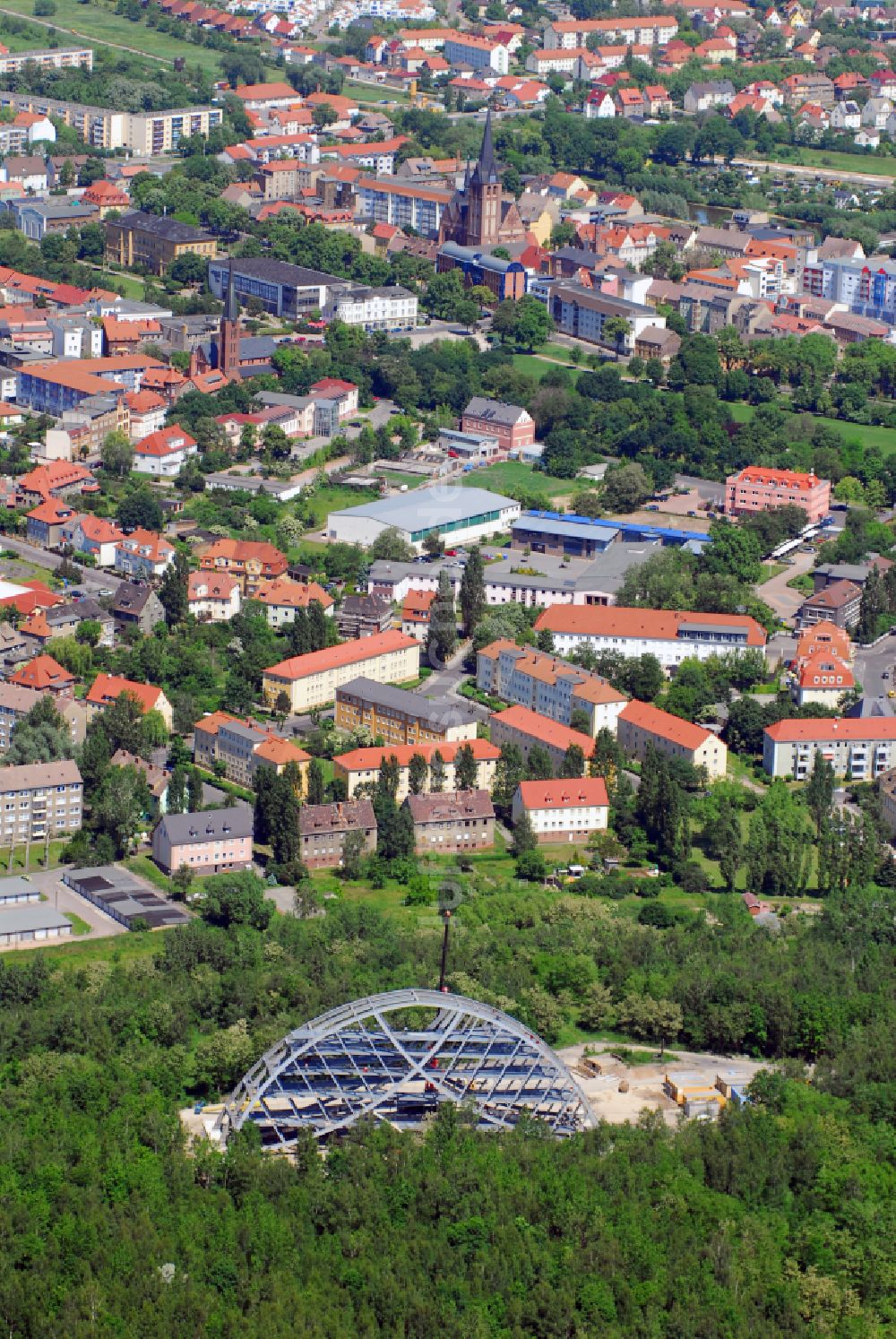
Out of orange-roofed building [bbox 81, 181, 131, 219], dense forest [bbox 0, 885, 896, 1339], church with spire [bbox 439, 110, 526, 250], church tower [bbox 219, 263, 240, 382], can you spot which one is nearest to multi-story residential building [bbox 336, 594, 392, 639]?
dense forest [bbox 0, 885, 896, 1339]

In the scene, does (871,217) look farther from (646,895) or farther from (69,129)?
(646,895)

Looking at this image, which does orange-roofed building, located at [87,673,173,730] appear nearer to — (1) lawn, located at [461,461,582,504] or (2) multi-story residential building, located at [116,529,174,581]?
(2) multi-story residential building, located at [116,529,174,581]

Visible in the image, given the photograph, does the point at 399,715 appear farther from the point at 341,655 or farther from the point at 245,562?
the point at 245,562

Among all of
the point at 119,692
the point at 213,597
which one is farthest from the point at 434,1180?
the point at 213,597

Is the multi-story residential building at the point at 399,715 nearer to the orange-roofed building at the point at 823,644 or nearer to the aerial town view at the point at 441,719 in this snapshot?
the aerial town view at the point at 441,719

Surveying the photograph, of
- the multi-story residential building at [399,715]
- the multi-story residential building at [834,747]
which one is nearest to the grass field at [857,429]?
the multi-story residential building at [834,747]
